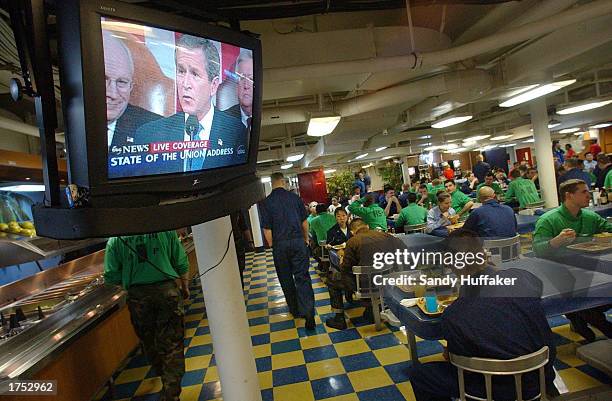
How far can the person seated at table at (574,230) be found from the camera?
3250 mm

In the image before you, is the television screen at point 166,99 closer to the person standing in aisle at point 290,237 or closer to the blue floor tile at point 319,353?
the blue floor tile at point 319,353

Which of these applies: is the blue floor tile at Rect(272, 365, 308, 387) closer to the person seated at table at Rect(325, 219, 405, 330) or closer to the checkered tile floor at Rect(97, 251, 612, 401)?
the checkered tile floor at Rect(97, 251, 612, 401)

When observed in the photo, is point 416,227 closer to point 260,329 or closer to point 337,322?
point 337,322

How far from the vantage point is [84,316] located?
3.07m

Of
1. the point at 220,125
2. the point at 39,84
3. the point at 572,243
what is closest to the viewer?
the point at 39,84

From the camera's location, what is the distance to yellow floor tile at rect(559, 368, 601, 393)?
2.70 meters

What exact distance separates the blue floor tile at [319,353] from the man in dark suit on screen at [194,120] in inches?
115

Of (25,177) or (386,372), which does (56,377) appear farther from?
(386,372)

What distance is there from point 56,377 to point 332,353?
7.75 feet

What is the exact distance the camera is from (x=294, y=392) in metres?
3.16

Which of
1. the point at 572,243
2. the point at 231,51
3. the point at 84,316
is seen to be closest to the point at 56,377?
the point at 84,316

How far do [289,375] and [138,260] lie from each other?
1.73 metres

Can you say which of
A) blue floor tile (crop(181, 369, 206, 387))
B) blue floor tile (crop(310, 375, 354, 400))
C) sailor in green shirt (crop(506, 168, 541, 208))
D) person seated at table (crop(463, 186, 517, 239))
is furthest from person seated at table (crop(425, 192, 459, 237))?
blue floor tile (crop(181, 369, 206, 387))

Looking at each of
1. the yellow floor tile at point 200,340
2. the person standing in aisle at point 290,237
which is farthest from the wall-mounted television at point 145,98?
the yellow floor tile at point 200,340
